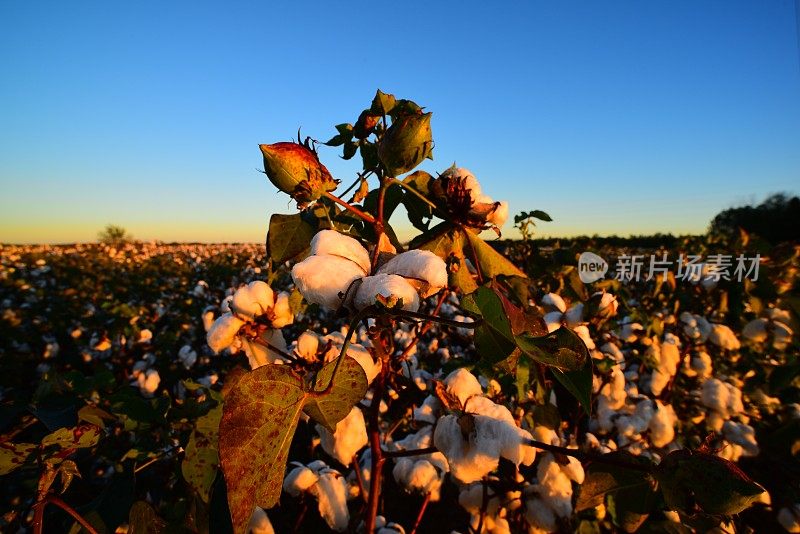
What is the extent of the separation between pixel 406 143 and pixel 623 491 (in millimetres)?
828

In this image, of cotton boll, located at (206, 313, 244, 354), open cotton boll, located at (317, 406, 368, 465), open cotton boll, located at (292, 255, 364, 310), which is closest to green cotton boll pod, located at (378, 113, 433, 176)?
open cotton boll, located at (292, 255, 364, 310)

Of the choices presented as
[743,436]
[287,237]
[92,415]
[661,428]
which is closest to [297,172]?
[287,237]

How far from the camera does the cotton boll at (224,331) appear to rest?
31.7 inches

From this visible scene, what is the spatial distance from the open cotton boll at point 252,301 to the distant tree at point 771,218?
28.6 meters

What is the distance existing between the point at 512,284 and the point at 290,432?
63cm

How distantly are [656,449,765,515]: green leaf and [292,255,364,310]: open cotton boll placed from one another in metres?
0.51

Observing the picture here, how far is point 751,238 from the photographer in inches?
94.3

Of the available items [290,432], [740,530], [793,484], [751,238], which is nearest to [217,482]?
[290,432]

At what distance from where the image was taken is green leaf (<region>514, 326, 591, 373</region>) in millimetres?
400

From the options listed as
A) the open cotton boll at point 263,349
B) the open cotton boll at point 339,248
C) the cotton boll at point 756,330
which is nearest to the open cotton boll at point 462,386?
the open cotton boll at point 263,349

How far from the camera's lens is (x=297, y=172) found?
0.62 metres

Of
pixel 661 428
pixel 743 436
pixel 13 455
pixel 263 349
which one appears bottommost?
pixel 743 436

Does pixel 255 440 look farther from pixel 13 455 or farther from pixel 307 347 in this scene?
pixel 13 455

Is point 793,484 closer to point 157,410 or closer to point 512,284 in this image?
point 512,284
